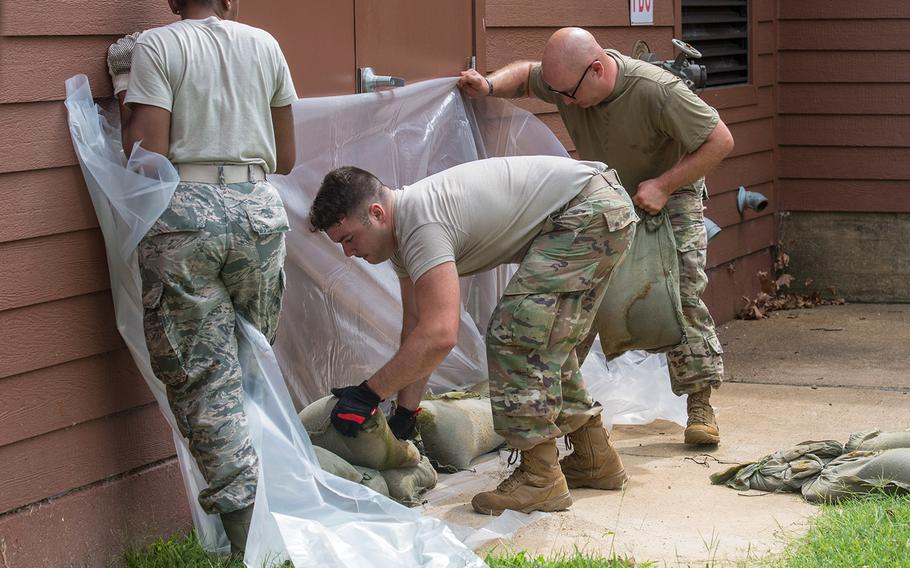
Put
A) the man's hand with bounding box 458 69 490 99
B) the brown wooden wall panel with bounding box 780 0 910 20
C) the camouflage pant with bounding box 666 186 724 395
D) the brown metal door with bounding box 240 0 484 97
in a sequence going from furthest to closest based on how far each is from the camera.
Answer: the brown wooden wall panel with bounding box 780 0 910 20
the man's hand with bounding box 458 69 490 99
the camouflage pant with bounding box 666 186 724 395
the brown metal door with bounding box 240 0 484 97

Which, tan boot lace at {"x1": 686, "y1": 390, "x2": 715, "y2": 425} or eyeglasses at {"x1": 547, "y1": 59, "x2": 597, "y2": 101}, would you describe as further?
tan boot lace at {"x1": 686, "y1": 390, "x2": 715, "y2": 425}

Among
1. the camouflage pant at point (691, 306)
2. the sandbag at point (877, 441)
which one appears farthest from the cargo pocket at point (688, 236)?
the sandbag at point (877, 441)

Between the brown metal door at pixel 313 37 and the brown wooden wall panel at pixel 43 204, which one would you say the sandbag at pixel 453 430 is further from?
the brown wooden wall panel at pixel 43 204

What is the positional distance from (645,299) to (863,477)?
1.15 meters

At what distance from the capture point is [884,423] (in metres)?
5.45

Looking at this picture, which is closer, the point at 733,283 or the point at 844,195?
the point at 733,283

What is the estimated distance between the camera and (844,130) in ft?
29.1

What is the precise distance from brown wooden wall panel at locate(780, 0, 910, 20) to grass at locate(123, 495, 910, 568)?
5.52 metres

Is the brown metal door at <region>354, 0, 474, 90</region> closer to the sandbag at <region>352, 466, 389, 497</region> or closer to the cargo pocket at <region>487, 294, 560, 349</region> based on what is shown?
the cargo pocket at <region>487, 294, 560, 349</region>

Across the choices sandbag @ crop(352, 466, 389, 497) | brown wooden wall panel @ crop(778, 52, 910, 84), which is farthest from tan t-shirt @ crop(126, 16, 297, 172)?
brown wooden wall panel @ crop(778, 52, 910, 84)

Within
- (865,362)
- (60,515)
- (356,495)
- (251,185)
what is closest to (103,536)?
(60,515)

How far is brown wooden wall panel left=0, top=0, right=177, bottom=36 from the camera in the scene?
11.7ft

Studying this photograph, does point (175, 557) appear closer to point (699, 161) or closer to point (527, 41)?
point (699, 161)

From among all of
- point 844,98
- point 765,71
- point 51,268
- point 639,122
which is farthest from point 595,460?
point 844,98
